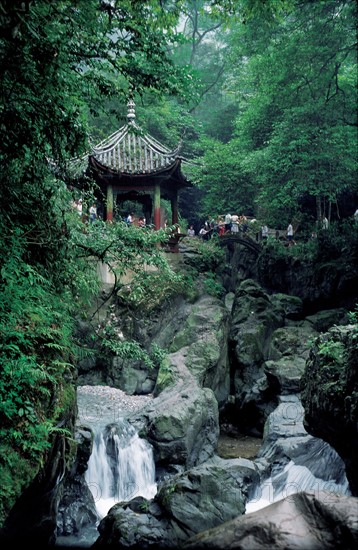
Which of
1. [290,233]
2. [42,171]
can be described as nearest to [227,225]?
[290,233]

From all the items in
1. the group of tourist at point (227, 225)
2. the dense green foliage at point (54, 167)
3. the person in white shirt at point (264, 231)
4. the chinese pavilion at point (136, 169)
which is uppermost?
the chinese pavilion at point (136, 169)

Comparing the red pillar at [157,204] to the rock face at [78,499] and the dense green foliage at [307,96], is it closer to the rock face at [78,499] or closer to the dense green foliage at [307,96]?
the dense green foliage at [307,96]

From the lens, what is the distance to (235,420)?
14.4 m

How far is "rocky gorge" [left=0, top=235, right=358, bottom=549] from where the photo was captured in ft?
9.96

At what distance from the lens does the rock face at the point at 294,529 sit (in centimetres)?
259

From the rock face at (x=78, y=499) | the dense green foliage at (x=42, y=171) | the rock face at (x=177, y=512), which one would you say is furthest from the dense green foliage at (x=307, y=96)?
the rock face at (x=177, y=512)

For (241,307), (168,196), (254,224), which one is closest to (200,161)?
(168,196)

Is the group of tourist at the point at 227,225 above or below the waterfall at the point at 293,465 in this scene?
above

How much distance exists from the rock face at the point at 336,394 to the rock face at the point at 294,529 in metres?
3.55

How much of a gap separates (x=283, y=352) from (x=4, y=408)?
1225 centimetres

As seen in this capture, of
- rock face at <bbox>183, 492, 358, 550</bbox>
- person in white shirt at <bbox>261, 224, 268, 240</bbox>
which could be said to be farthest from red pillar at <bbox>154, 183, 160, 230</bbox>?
rock face at <bbox>183, 492, 358, 550</bbox>

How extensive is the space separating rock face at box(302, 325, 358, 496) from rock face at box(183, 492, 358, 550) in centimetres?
355

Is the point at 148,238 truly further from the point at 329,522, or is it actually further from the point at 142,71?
the point at 329,522

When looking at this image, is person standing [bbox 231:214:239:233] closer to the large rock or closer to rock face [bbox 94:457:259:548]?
the large rock
